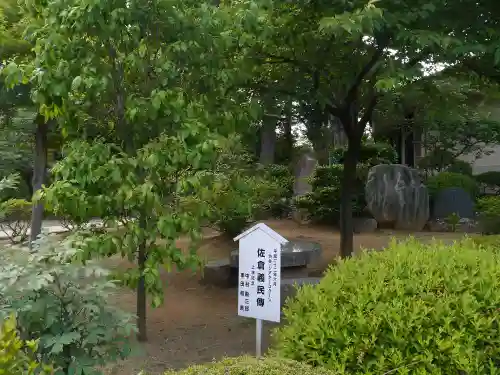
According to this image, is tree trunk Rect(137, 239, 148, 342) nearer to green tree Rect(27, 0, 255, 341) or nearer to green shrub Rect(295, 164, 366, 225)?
green tree Rect(27, 0, 255, 341)

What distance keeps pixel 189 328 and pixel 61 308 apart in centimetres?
379

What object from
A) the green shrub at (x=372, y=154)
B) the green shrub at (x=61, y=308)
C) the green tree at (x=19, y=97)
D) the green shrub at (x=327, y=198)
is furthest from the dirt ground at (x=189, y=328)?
the green shrub at (x=372, y=154)

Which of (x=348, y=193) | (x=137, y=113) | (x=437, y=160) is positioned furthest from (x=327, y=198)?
(x=137, y=113)

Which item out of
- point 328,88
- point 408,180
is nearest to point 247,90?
point 328,88

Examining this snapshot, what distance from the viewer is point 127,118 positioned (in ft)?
16.9

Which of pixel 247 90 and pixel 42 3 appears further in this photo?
pixel 247 90

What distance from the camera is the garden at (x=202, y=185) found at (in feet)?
10.1

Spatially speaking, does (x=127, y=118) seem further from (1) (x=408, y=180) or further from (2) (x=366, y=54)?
(1) (x=408, y=180)

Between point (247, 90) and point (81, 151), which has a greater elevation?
point (247, 90)

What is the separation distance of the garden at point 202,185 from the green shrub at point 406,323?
11mm

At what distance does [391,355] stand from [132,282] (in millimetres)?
2713

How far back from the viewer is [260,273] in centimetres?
443

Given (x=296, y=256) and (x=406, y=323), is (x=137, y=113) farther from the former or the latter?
(x=296, y=256)

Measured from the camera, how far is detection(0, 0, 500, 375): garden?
3080 mm
